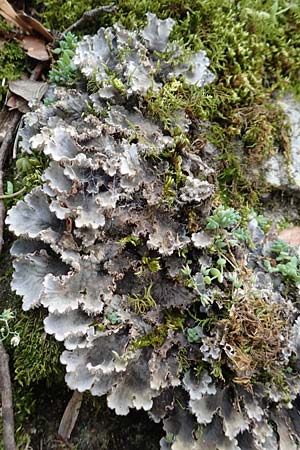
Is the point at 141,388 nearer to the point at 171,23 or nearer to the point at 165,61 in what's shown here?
the point at 165,61

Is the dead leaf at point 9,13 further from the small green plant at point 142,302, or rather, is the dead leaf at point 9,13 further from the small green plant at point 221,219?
the small green plant at point 142,302

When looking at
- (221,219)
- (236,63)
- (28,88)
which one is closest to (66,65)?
(28,88)

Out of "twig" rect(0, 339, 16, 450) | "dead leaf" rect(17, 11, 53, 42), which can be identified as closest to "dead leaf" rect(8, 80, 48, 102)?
"dead leaf" rect(17, 11, 53, 42)

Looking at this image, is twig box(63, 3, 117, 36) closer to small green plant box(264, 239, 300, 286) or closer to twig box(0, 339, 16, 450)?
small green plant box(264, 239, 300, 286)

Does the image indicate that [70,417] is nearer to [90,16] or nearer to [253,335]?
[253,335]

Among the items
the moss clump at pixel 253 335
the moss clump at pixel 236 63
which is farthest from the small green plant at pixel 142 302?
the moss clump at pixel 236 63

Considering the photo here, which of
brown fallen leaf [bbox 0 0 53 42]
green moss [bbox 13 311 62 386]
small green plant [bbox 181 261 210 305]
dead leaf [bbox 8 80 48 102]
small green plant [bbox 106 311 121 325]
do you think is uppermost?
brown fallen leaf [bbox 0 0 53 42]
